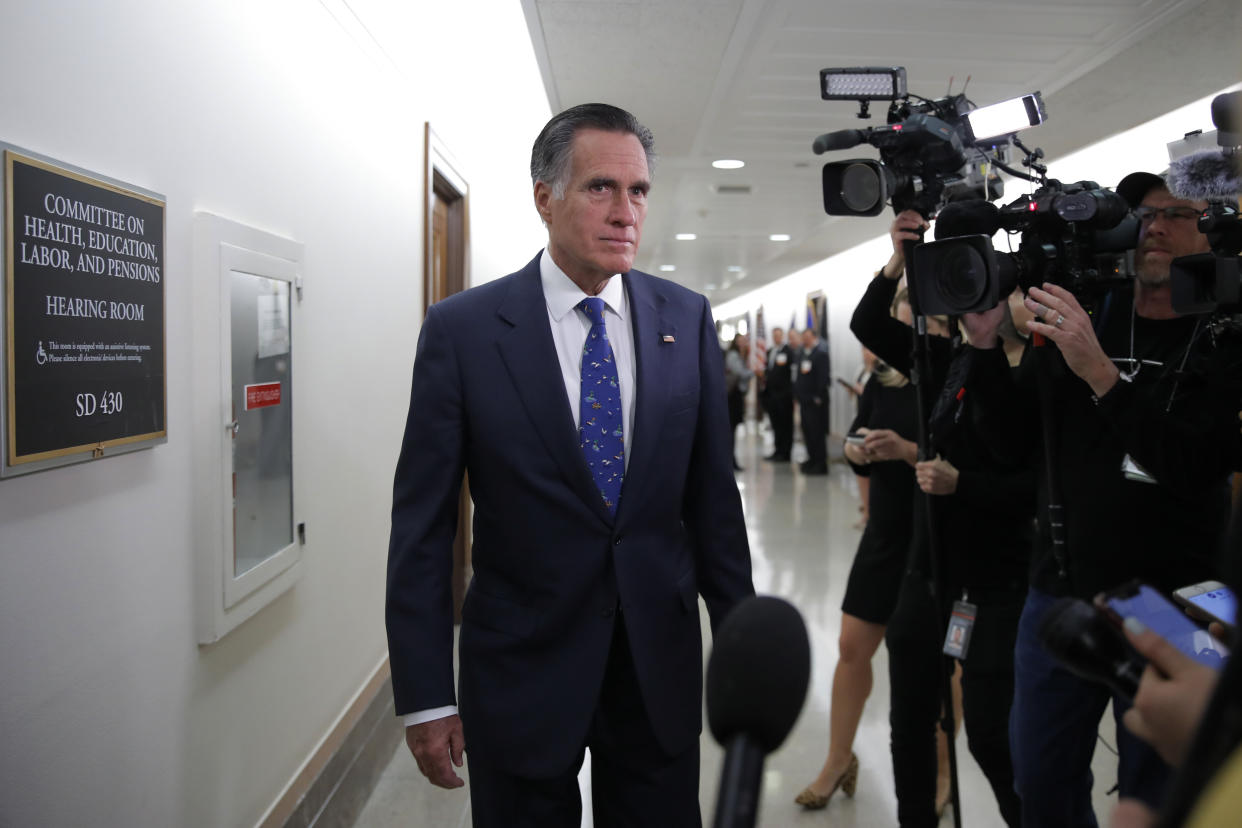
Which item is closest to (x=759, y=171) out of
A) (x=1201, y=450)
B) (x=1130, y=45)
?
(x=1130, y=45)

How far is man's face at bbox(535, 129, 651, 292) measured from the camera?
1.57 m

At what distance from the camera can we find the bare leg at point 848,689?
288 cm

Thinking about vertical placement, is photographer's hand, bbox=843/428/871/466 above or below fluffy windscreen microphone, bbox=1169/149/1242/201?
below

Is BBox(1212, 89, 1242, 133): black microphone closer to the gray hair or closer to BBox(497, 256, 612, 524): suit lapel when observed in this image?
the gray hair

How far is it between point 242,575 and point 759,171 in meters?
6.60

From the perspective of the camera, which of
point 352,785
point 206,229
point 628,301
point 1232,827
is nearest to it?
point 1232,827

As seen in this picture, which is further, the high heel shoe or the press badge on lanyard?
the high heel shoe

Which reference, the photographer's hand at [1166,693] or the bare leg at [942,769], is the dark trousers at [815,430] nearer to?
the bare leg at [942,769]

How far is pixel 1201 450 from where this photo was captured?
170 cm

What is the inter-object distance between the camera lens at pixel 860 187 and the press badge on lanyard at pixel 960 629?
3.35 feet

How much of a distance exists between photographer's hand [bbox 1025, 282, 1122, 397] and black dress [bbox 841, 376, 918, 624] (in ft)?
3.43

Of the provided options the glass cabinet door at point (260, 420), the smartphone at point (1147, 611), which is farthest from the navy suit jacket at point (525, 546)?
the smartphone at point (1147, 611)

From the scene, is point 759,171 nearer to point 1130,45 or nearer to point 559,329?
point 1130,45

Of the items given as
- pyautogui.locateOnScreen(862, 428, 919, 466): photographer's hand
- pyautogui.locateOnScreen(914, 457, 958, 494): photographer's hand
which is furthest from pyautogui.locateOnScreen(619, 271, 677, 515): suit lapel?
pyautogui.locateOnScreen(862, 428, 919, 466): photographer's hand
